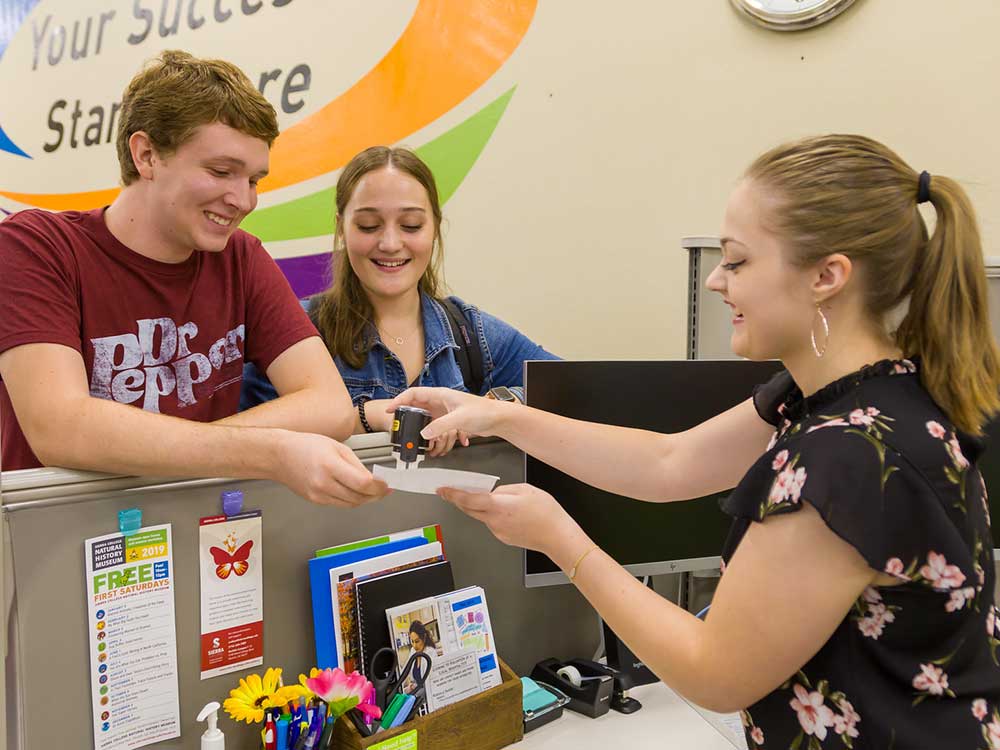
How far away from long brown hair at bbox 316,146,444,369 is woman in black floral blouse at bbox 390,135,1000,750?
937mm

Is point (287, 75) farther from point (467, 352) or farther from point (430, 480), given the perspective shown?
point (430, 480)

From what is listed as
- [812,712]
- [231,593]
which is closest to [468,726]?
[231,593]

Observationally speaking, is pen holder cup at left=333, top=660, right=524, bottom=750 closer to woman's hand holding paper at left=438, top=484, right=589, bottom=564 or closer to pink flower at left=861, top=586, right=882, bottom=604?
woman's hand holding paper at left=438, top=484, right=589, bottom=564

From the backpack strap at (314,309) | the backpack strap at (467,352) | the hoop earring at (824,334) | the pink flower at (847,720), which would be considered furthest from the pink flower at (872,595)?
the backpack strap at (314,309)

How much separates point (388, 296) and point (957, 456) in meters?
1.38

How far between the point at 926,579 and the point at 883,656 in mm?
94

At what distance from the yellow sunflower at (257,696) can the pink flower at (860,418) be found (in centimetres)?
75

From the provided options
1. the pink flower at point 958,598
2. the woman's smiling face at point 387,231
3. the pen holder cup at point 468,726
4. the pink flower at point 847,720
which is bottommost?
the pen holder cup at point 468,726

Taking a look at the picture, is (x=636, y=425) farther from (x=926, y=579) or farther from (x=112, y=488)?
(x=112, y=488)

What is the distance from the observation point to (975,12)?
220 cm

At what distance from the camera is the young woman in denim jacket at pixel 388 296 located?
6.25 ft

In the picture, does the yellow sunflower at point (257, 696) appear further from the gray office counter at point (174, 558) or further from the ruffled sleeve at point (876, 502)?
the ruffled sleeve at point (876, 502)

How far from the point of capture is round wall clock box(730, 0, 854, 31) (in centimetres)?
234

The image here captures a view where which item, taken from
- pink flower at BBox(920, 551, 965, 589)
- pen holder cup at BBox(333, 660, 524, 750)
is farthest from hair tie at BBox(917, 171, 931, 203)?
pen holder cup at BBox(333, 660, 524, 750)
